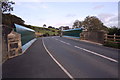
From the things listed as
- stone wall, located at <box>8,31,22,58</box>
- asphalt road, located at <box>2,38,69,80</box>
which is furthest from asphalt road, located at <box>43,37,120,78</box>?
stone wall, located at <box>8,31,22,58</box>

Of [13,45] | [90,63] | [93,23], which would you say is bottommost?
[90,63]

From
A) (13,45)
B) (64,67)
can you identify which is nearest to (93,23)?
(13,45)

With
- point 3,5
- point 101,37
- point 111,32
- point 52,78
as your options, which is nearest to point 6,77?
point 52,78

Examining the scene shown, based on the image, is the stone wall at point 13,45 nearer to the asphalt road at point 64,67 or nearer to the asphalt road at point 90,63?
the asphalt road at point 64,67

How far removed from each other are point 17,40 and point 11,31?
101 cm

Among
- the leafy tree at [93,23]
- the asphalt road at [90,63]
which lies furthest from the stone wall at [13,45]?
the leafy tree at [93,23]

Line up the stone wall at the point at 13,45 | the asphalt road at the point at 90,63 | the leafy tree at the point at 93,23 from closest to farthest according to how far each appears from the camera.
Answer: the asphalt road at the point at 90,63
the stone wall at the point at 13,45
the leafy tree at the point at 93,23

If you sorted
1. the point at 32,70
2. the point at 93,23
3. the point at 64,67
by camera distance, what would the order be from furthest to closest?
1. the point at 93,23
2. the point at 64,67
3. the point at 32,70

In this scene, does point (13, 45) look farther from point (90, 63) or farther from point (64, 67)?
point (90, 63)

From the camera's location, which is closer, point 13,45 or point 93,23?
point 13,45

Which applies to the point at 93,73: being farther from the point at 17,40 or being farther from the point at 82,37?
the point at 82,37

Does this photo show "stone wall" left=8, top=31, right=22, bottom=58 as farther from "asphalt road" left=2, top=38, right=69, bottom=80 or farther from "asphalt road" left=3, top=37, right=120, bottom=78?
"asphalt road" left=2, top=38, right=69, bottom=80

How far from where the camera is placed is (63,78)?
18.3 feet

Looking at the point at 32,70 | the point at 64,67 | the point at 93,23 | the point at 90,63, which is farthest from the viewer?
the point at 93,23
